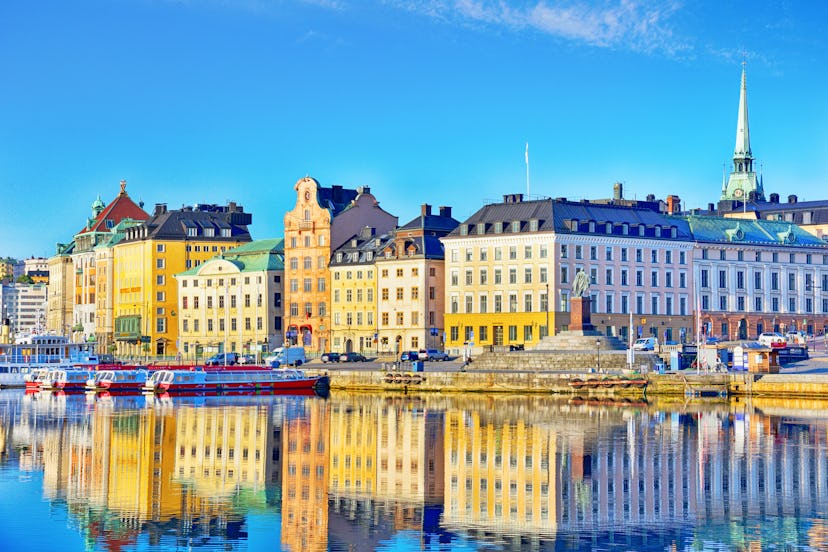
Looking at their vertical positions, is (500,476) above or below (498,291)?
below

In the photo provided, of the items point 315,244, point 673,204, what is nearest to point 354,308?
point 315,244

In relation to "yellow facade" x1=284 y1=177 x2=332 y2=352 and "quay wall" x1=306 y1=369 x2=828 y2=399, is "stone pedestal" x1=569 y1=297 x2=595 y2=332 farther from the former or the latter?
"yellow facade" x1=284 y1=177 x2=332 y2=352

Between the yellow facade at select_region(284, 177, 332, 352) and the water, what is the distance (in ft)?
224

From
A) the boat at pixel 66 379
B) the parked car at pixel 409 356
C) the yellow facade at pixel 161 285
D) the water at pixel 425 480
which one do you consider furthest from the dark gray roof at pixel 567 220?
the yellow facade at pixel 161 285

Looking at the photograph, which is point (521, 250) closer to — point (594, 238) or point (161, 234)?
point (594, 238)

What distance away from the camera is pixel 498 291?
136 m

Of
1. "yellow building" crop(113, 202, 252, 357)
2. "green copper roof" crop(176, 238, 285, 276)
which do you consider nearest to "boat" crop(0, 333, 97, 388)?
"green copper roof" crop(176, 238, 285, 276)

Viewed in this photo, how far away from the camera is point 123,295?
190 meters

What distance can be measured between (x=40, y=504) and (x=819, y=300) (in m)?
115

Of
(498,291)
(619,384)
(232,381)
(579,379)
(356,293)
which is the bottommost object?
(232,381)

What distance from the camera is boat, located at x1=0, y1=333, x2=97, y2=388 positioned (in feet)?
428

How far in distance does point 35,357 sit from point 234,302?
34660 millimetres

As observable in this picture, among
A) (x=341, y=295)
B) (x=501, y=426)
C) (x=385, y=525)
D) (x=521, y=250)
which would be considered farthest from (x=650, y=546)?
(x=341, y=295)

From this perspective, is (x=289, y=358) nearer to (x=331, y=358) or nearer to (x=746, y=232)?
(x=331, y=358)
